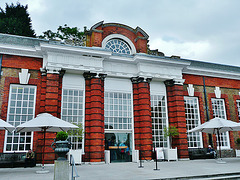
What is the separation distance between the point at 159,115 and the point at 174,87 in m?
2.38

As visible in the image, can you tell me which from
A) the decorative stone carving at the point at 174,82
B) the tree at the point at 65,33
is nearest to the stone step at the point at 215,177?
the decorative stone carving at the point at 174,82

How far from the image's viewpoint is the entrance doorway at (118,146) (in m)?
13.9

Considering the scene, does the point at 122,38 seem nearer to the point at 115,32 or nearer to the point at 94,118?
the point at 115,32

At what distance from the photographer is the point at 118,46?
1592cm

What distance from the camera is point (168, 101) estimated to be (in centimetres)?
1606

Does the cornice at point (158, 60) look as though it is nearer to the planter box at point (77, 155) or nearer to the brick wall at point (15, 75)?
the brick wall at point (15, 75)

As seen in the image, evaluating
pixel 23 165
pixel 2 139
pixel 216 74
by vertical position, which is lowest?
pixel 23 165

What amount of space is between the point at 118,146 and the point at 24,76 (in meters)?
7.44

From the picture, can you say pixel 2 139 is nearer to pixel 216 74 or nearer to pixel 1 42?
pixel 1 42

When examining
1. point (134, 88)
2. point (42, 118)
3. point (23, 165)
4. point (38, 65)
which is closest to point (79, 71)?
point (38, 65)

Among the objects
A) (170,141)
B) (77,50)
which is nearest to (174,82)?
(170,141)

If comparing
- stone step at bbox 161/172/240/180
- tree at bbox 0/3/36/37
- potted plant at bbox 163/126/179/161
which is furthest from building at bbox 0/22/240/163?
tree at bbox 0/3/36/37

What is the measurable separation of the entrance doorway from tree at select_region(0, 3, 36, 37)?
1984cm

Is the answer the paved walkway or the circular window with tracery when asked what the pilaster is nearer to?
the circular window with tracery
